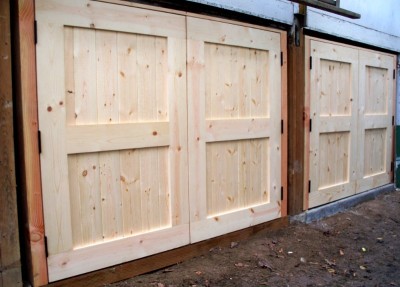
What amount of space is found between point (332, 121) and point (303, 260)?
181 centimetres

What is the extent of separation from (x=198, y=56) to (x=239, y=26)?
579 mm

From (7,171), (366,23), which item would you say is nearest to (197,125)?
(7,171)

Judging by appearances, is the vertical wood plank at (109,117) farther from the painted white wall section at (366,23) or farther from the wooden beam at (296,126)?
the painted white wall section at (366,23)

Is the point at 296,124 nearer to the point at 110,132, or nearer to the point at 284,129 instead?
the point at 284,129

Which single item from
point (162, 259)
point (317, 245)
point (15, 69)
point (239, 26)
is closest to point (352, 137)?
point (317, 245)

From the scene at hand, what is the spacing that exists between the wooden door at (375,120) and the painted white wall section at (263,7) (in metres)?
1.54

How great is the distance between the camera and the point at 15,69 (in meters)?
2.37

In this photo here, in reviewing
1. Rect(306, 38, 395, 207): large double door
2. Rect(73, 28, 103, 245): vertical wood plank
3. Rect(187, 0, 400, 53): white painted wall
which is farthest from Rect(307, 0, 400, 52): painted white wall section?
Rect(73, 28, 103, 245): vertical wood plank

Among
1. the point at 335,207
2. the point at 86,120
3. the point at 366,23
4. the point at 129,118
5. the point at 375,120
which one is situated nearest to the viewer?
the point at 86,120

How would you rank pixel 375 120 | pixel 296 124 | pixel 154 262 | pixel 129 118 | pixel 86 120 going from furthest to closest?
1. pixel 375 120
2. pixel 296 124
3. pixel 154 262
4. pixel 129 118
5. pixel 86 120

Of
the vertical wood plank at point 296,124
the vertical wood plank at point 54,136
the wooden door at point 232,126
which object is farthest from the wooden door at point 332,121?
the vertical wood plank at point 54,136

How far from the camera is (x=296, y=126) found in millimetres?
4082

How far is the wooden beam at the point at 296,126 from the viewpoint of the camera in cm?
399

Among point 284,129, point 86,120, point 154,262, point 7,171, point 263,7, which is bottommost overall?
point 154,262
